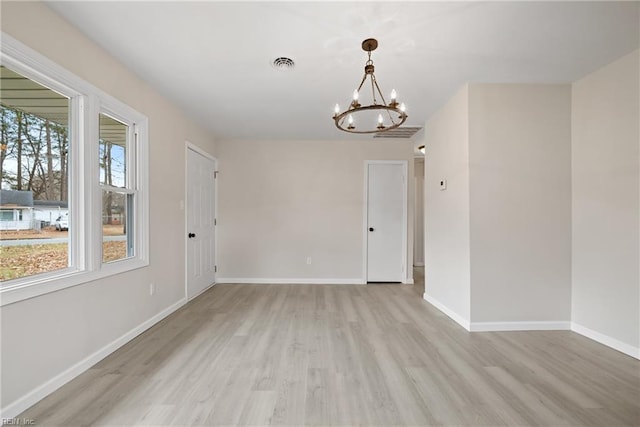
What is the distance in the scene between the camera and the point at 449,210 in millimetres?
3324

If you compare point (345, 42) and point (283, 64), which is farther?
point (283, 64)

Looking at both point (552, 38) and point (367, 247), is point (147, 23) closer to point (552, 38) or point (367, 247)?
point (552, 38)

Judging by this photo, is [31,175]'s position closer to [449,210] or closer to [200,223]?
[200,223]

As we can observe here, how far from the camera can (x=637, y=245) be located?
2328 mm

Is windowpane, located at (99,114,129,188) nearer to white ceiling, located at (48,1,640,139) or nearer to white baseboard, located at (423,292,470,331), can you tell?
white ceiling, located at (48,1,640,139)

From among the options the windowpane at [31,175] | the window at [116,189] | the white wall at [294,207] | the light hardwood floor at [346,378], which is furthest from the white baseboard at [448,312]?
the windowpane at [31,175]

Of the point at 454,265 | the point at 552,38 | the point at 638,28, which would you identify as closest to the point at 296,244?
the point at 454,265

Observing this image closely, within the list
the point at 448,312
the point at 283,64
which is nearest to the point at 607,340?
the point at 448,312

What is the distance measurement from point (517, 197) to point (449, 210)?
0.67 meters

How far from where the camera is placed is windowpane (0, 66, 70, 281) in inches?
65.6

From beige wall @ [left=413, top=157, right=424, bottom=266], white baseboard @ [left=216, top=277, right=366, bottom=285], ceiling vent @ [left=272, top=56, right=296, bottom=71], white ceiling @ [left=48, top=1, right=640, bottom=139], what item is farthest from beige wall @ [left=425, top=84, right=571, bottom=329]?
beige wall @ [left=413, top=157, right=424, bottom=266]

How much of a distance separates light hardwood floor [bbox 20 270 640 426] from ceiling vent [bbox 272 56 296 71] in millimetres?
2498

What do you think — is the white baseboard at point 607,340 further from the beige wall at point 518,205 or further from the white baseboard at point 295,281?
the white baseboard at point 295,281

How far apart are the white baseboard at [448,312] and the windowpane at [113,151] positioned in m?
3.69
